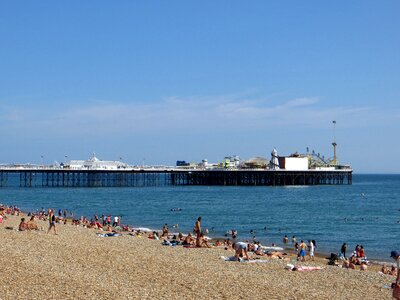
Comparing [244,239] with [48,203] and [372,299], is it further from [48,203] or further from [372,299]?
[48,203]

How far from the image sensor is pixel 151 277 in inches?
492

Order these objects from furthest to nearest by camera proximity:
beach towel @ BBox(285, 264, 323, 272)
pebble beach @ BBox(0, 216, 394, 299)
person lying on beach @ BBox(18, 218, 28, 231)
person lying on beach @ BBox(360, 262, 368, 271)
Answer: person lying on beach @ BBox(18, 218, 28, 231) < person lying on beach @ BBox(360, 262, 368, 271) < beach towel @ BBox(285, 264, 323, 272) < pebble beach @ BBox(0, 216, 394, 299)

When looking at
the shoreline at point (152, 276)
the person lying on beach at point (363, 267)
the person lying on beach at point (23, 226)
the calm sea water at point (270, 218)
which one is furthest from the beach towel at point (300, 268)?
the person lying on beach at point (23, 226)

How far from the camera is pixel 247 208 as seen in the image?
44594 mm

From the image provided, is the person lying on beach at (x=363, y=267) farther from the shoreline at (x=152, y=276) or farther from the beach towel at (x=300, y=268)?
the beach towel at (x=300, y=268)

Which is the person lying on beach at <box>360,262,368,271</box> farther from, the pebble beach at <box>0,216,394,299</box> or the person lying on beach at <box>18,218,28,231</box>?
the person lying on beach at <box>18,218,28,231</box>

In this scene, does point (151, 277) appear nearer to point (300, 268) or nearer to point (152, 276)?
point (152, 276)

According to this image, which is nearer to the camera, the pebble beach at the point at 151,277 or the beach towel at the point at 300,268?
the pebble beach at the point at 151,277

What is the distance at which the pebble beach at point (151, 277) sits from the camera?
1079 centimetres

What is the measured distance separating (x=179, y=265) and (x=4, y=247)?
4506 mm

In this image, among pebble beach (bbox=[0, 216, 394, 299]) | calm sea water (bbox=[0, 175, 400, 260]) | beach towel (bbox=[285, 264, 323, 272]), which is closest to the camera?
pebble beach (bbox=[0, 216, 394, 299])

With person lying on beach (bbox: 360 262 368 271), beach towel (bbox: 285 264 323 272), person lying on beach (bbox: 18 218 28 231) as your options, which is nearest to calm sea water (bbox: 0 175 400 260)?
person lying on beach (bbox: 360 262 368 271)

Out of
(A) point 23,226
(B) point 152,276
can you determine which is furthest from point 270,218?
(B) point 152,276

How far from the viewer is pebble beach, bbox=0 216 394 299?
10.8 m
